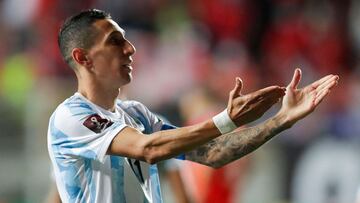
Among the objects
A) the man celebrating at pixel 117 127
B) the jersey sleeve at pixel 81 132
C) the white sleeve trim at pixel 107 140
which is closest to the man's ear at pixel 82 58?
the man celebrating at pixel 117 127

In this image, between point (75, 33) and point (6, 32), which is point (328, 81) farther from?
point (6, 32)

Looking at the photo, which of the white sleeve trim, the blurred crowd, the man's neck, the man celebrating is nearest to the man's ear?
the man celebrating

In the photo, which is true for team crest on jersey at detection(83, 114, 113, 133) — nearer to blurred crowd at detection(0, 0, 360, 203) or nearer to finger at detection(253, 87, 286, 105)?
finger at detection(253, 87, 286, 105)

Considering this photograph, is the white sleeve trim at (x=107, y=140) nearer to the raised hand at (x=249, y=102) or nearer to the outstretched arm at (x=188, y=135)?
the outstretched arm at (x=188, y=135)

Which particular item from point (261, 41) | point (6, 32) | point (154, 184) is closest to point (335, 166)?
point (261, 41)

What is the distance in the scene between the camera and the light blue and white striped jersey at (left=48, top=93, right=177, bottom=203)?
420cm

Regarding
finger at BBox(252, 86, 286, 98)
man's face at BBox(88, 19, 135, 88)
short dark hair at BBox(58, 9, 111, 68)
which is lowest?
finger at BBox(252, 86, 286, 98)

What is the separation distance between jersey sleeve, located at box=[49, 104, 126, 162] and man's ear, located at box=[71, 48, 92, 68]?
0.22 meters

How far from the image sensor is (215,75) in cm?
927

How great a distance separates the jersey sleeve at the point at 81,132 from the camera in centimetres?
415

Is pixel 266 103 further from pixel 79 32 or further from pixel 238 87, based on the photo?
pixel 79 32

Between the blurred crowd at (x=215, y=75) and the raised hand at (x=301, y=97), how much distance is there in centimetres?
348

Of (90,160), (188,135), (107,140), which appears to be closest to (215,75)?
(90,160)

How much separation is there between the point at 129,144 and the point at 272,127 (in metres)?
0.62
